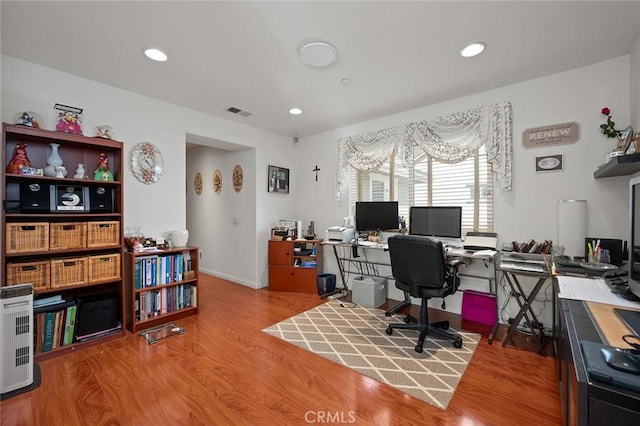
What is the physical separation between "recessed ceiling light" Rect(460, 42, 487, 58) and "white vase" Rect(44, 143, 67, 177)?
141 inches

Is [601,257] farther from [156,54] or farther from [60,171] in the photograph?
[60,171]

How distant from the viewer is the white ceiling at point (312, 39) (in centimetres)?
A: 183

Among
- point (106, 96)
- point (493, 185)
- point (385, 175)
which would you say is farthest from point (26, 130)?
point (493, 185)

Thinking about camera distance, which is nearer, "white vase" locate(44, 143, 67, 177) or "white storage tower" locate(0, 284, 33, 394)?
"white storage tower" locate(0, 284, 33, 394)

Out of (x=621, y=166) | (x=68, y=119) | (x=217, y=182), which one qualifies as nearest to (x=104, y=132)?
(x=68, y=119)

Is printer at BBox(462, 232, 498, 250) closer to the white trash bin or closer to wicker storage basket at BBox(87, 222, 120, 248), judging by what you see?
the white trash bin

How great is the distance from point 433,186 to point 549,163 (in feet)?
3.79

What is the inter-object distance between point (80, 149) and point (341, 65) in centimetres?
264

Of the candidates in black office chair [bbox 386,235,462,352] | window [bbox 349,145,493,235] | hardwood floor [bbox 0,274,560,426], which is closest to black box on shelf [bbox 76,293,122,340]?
Result: hardwood floor [bbox 0,274,560,426]

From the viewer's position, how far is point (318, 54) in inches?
90.4

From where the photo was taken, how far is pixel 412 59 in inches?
95.2

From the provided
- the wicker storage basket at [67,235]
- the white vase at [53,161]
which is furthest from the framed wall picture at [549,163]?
the white vase at [53,161]

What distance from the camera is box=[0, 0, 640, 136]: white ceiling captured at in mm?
1828

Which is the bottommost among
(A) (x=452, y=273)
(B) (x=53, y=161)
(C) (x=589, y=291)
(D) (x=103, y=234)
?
(A) (x=452, y=273)
